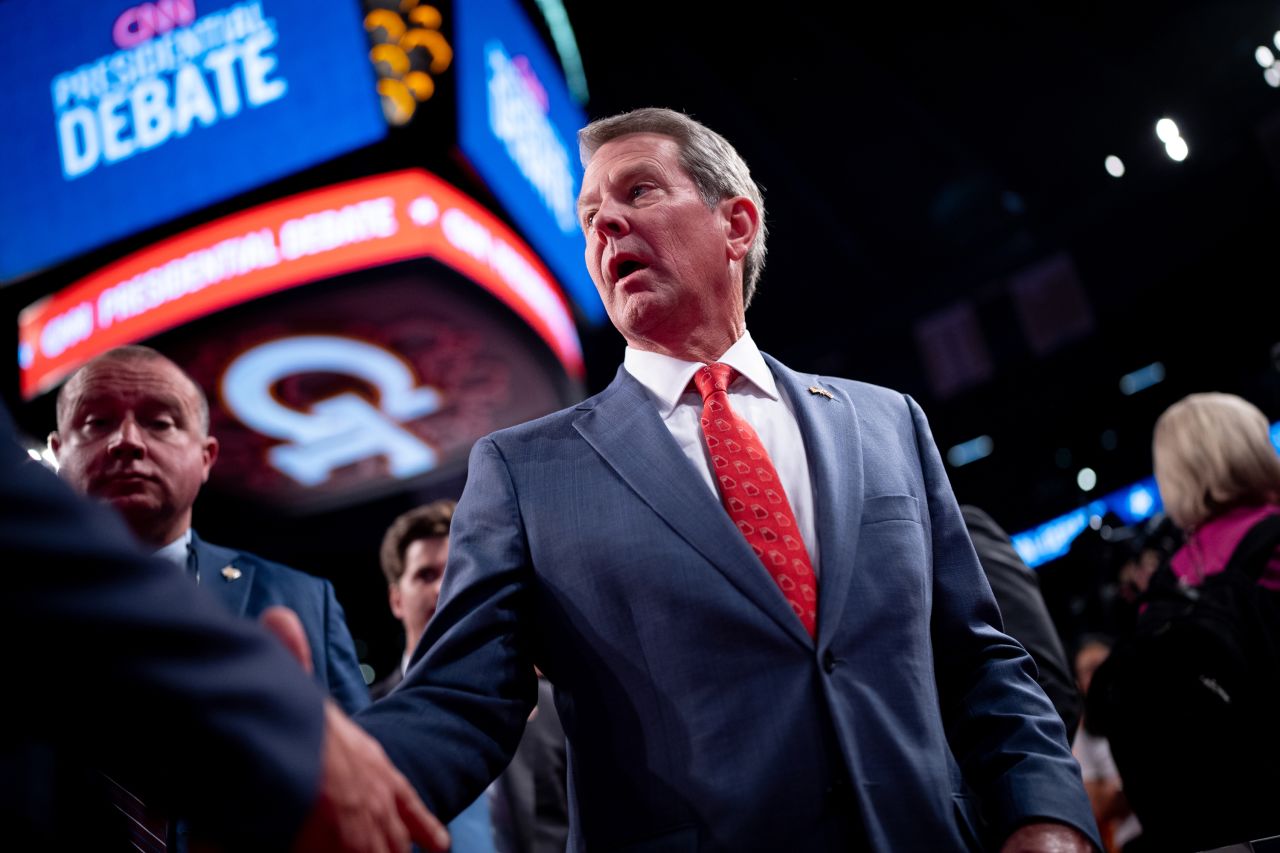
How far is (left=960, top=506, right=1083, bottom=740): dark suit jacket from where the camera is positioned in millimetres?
2361

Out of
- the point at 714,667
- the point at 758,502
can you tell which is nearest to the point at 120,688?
the point at 714,667

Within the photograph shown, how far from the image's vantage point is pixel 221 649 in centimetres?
77

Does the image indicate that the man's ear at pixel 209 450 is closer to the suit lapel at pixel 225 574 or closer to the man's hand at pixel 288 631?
the suit lapel at pixel 225 574

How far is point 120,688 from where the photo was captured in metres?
0.72

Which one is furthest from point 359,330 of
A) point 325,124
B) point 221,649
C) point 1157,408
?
point 1157,408

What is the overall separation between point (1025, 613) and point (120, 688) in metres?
2.17

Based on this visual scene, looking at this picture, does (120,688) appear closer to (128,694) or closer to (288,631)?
(128,694)

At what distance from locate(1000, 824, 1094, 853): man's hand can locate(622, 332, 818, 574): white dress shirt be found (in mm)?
501

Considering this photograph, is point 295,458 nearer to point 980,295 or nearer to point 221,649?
point 221,649

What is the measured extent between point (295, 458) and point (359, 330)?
1836mm

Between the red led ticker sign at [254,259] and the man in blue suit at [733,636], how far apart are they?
411 centimetres

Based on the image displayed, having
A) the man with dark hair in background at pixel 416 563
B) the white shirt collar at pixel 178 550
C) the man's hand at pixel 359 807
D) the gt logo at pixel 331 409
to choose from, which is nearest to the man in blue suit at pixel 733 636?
the man's hand at pixel 359 807

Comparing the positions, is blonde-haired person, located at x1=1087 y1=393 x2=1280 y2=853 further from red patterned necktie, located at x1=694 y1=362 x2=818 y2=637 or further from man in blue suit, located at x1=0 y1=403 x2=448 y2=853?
man in blue suit, located at x1=0 y1=403 x2=448 y2=853

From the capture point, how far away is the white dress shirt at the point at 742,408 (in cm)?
155
